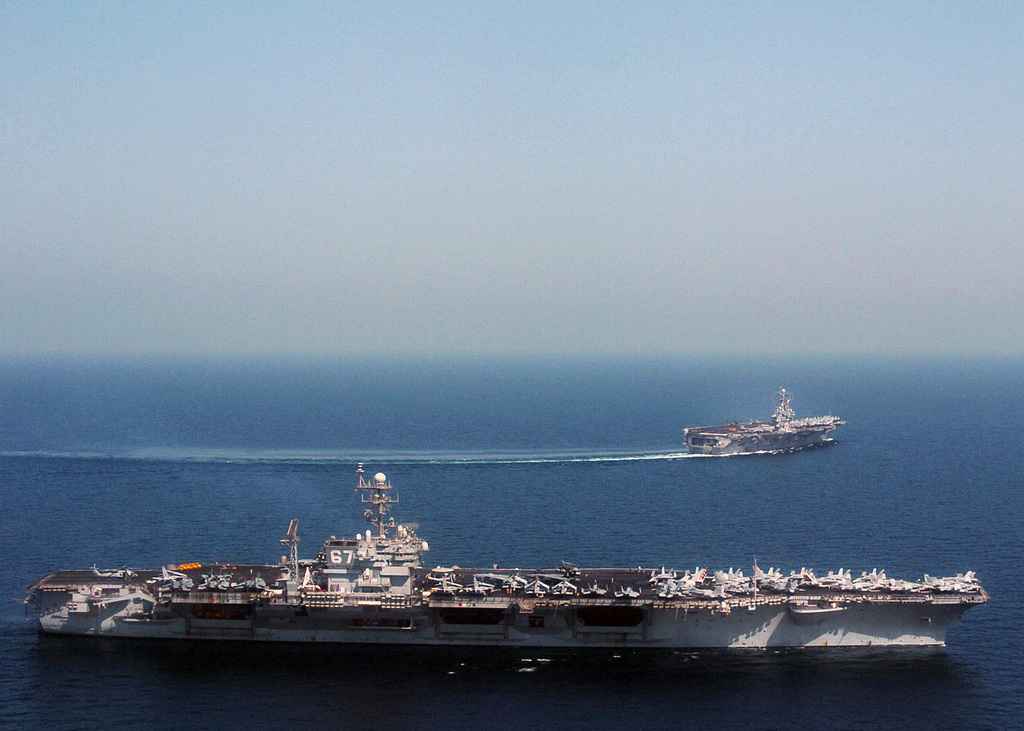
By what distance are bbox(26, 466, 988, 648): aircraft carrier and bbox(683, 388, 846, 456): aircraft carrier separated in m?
44.7

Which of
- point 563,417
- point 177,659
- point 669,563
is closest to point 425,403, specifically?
point 563,417

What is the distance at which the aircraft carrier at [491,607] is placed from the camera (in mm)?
37344

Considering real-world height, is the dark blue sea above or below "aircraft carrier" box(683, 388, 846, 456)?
below

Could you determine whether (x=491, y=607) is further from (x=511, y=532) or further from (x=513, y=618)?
(x=511, y=532)

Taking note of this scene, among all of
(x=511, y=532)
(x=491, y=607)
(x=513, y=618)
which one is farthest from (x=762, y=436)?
(x=491, y=607)

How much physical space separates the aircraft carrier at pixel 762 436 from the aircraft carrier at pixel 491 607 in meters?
44.7

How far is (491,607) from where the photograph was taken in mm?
37406

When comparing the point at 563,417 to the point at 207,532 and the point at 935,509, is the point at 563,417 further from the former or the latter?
the point at 207,532

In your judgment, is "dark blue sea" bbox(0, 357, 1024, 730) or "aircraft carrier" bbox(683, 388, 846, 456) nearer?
"dark blue sea" bbox(0, 357, 1024, 730)

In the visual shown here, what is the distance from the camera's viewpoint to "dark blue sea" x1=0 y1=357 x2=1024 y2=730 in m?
32.7

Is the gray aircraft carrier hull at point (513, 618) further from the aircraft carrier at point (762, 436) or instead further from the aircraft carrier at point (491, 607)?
the aircraft carrier at point (762, 436)

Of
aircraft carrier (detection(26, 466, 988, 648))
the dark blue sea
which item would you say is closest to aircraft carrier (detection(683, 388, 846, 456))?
the dark blue sea

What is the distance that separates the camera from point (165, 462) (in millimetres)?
73938

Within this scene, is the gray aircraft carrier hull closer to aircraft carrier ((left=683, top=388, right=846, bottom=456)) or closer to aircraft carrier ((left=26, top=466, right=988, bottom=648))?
aircraft carrier ((left=26, top=466, right=988, bottom=648))
